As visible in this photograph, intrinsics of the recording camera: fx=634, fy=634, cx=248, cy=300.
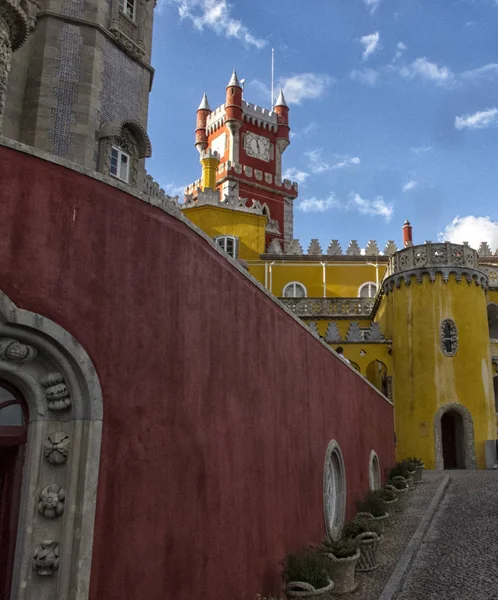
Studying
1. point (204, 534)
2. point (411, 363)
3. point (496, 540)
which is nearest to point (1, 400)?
point (204, 534)

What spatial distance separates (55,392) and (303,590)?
14.9 ft

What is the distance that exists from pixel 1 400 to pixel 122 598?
5.86ft

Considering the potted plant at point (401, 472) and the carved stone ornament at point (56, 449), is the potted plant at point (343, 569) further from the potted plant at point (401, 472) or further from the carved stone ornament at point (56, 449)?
the potted plant at point (401, 472)

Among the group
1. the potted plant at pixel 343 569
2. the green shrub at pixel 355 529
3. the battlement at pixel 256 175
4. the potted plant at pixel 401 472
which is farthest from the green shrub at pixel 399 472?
the battlement at pixel 256 175

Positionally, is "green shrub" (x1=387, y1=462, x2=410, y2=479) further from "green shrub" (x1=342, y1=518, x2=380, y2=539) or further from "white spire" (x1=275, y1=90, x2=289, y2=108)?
"white spire" (x1=275, y1=90, x2=289, y2=108)

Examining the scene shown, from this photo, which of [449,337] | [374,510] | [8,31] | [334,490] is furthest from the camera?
[449,337]

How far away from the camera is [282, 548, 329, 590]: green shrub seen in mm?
7770

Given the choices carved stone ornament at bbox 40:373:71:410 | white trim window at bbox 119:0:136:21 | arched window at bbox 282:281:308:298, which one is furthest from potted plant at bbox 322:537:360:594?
arched window at bbox 282:281:308:298

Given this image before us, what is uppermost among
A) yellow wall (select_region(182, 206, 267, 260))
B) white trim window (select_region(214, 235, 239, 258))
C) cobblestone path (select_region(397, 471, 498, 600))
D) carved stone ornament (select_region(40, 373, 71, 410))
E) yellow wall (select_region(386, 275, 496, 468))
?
yellow wall (select_region(182, 206, 267, 260))

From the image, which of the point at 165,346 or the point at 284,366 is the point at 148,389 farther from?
the point at 284,366

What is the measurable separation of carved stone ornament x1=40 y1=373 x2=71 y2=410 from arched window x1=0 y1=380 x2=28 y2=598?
0.21m

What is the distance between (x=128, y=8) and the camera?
15.6m

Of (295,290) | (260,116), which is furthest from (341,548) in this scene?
(260,116)

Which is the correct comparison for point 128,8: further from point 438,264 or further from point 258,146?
point 258,146
